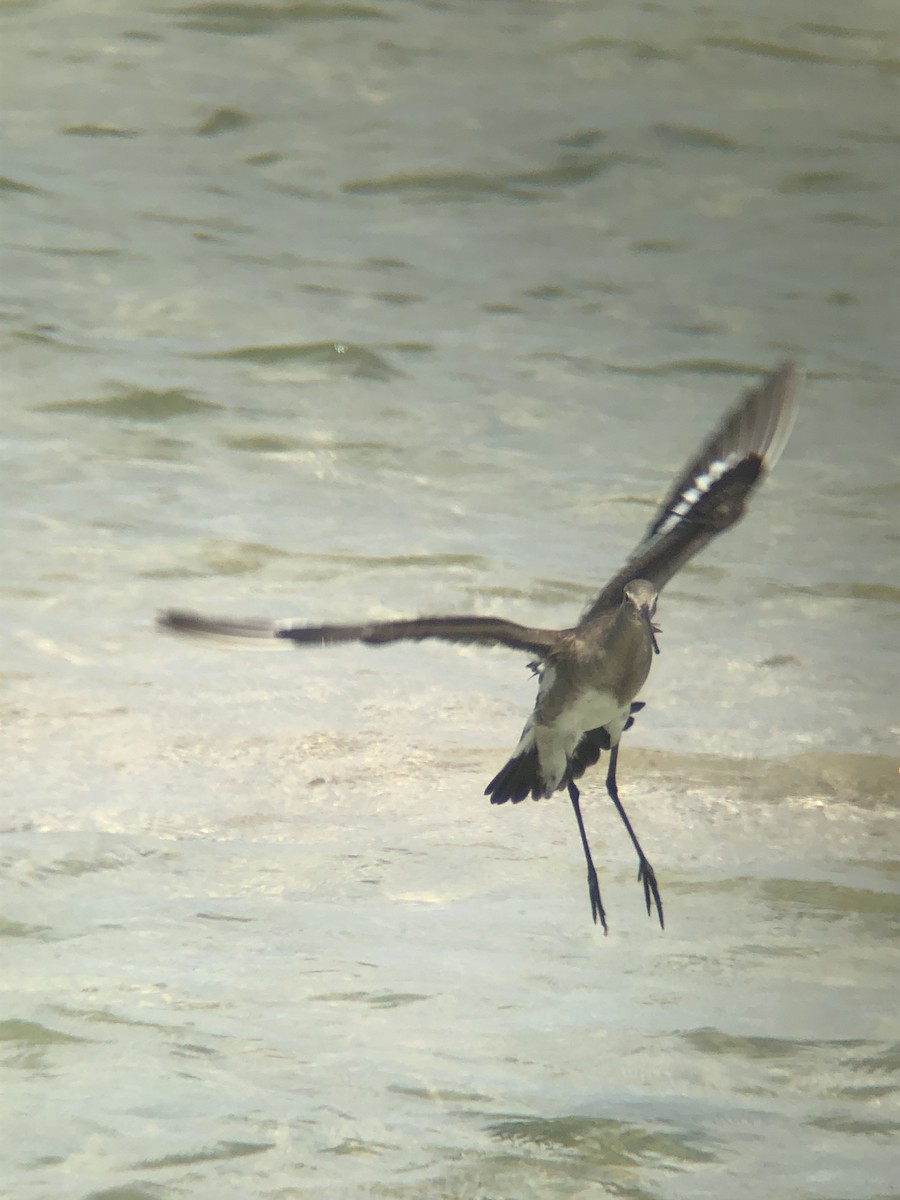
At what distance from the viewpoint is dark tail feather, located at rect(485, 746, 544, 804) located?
3.28 m

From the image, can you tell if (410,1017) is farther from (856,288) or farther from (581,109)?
(581,109)

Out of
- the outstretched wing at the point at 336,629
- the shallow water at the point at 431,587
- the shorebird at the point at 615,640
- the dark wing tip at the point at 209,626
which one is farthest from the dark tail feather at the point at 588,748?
the dark wing tip at the point at 209,626

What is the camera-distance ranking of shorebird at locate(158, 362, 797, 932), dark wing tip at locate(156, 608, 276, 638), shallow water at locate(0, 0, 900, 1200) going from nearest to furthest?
dark wing tip at locate(156, 608, 276, 638) < shallow water at locate(0, 0, 900, 1200) < shorebird at locate(158, 362, 797, 932)

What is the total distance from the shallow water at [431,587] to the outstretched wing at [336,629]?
30.2 inches

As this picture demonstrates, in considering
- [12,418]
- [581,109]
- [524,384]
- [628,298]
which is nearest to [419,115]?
[581,109]

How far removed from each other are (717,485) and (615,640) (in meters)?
0.49

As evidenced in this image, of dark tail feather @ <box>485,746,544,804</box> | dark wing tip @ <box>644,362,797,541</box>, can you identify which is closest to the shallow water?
dark tail feather @ <box>485,746,544,804</box>

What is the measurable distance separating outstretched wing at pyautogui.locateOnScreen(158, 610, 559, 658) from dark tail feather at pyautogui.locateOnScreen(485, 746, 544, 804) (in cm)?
57

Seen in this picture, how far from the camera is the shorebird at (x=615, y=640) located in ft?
10.0

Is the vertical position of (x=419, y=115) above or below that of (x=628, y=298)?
above

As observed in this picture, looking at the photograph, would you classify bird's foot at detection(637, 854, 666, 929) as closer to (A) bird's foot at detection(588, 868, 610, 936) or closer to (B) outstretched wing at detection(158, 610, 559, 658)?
(A) bird's foot at detection(588, 868, 610, 936)

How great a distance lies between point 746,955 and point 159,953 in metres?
1.12

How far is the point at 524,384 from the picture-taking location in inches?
308

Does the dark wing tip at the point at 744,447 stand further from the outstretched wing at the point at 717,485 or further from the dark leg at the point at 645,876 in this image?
the dark leg at the point at 645,876
